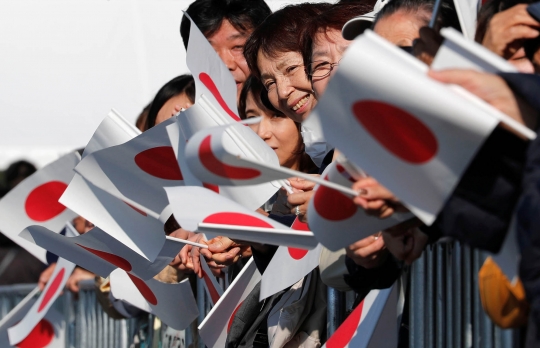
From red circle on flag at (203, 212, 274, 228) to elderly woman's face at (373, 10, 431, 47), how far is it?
0.56 m

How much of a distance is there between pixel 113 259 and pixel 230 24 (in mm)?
1771

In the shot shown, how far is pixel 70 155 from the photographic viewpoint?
425 centimetres

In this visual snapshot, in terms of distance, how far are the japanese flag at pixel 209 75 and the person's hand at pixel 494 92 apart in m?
1.53

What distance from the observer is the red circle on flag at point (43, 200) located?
4207 millimetres

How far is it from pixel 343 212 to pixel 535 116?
1.66 ft

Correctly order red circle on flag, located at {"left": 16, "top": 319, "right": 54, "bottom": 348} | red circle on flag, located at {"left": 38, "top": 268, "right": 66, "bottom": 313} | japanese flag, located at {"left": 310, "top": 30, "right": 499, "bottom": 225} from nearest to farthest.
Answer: japanese flag, located at {"left": 310, "top": 30, "right": 499, "bottom": 225}
red circle on flag, located at {"left": 38, "top": 268, "right": 66, "bottom": 313}
red circle on flag, located at {"left": 16, "top": 319, "right": 54, "bottom": 348}

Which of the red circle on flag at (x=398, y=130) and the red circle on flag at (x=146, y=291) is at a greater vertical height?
the red circle on flag at (x=398, y=130)

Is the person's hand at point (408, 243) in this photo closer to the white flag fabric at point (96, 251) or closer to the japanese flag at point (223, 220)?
the japanese flag at point (223, 220)

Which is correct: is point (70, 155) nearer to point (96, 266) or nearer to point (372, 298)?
point (96, 266)

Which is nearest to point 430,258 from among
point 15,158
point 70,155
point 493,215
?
point 493,215

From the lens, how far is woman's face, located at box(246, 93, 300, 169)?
3656 millimetres

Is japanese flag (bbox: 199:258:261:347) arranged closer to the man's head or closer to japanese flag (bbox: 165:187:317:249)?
the man's head

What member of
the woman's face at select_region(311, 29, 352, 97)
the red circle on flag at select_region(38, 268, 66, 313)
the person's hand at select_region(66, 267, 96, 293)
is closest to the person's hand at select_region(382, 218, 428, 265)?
the woman's face at select_region(311, 29, 352, 97)

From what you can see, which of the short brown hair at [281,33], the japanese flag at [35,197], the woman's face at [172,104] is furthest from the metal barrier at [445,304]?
the woman's face at [172,104]
